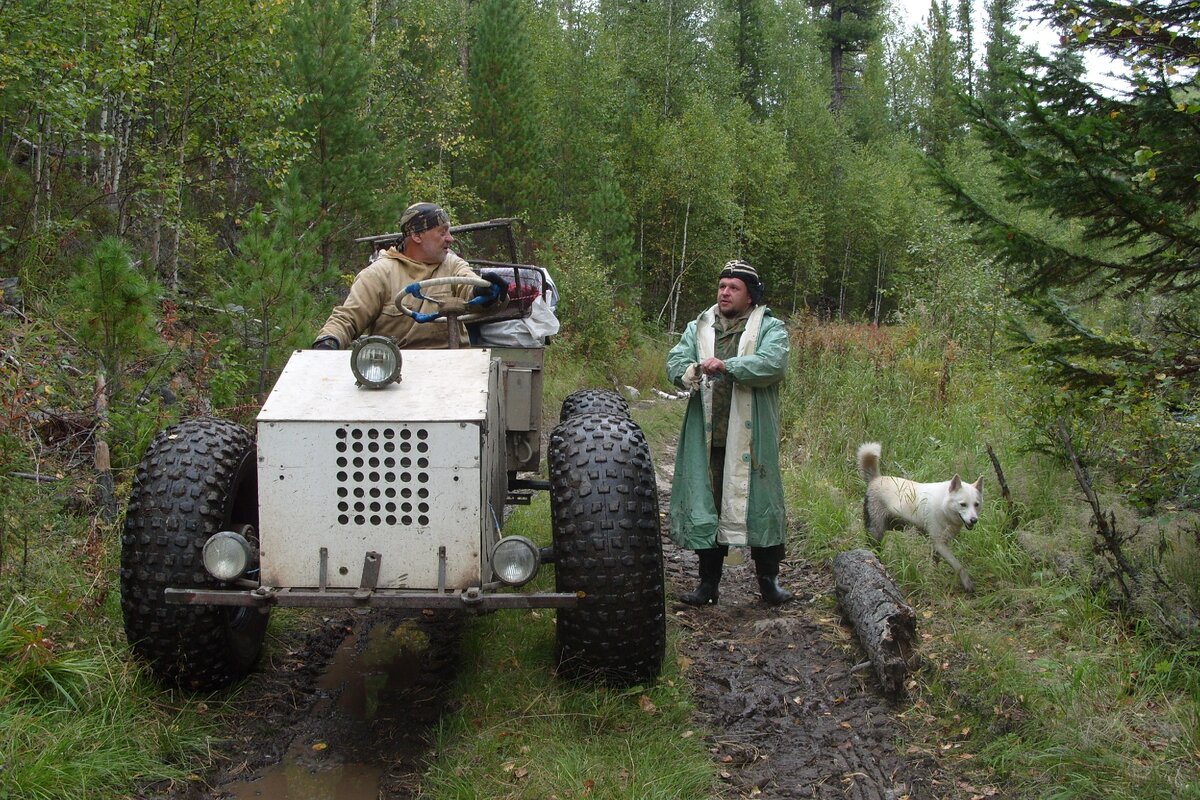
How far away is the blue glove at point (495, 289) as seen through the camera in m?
4.30

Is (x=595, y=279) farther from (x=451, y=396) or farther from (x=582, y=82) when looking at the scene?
(x=451, y=396)

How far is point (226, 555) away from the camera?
3258 mm

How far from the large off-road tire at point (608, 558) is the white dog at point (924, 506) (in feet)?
7.40

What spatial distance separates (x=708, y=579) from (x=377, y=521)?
249cm

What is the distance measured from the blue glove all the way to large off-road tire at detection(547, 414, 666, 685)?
89cm

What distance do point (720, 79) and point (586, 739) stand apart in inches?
1096

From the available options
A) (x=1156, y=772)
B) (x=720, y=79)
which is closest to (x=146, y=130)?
(x=1156, y=772)

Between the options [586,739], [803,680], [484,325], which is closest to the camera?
[586,739]

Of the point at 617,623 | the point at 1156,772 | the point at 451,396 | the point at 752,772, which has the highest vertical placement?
the point at 451,396

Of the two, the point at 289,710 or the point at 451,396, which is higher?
the point at 451,396

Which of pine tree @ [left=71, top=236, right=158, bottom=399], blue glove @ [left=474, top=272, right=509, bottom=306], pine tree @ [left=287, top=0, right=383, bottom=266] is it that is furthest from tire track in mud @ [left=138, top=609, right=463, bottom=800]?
pine tree @ [left=287, top=0, right=383, bottom=266]

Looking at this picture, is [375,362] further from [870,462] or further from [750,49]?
[750,49]

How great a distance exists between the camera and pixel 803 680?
4.30m

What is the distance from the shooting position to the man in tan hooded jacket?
448 centimetres
